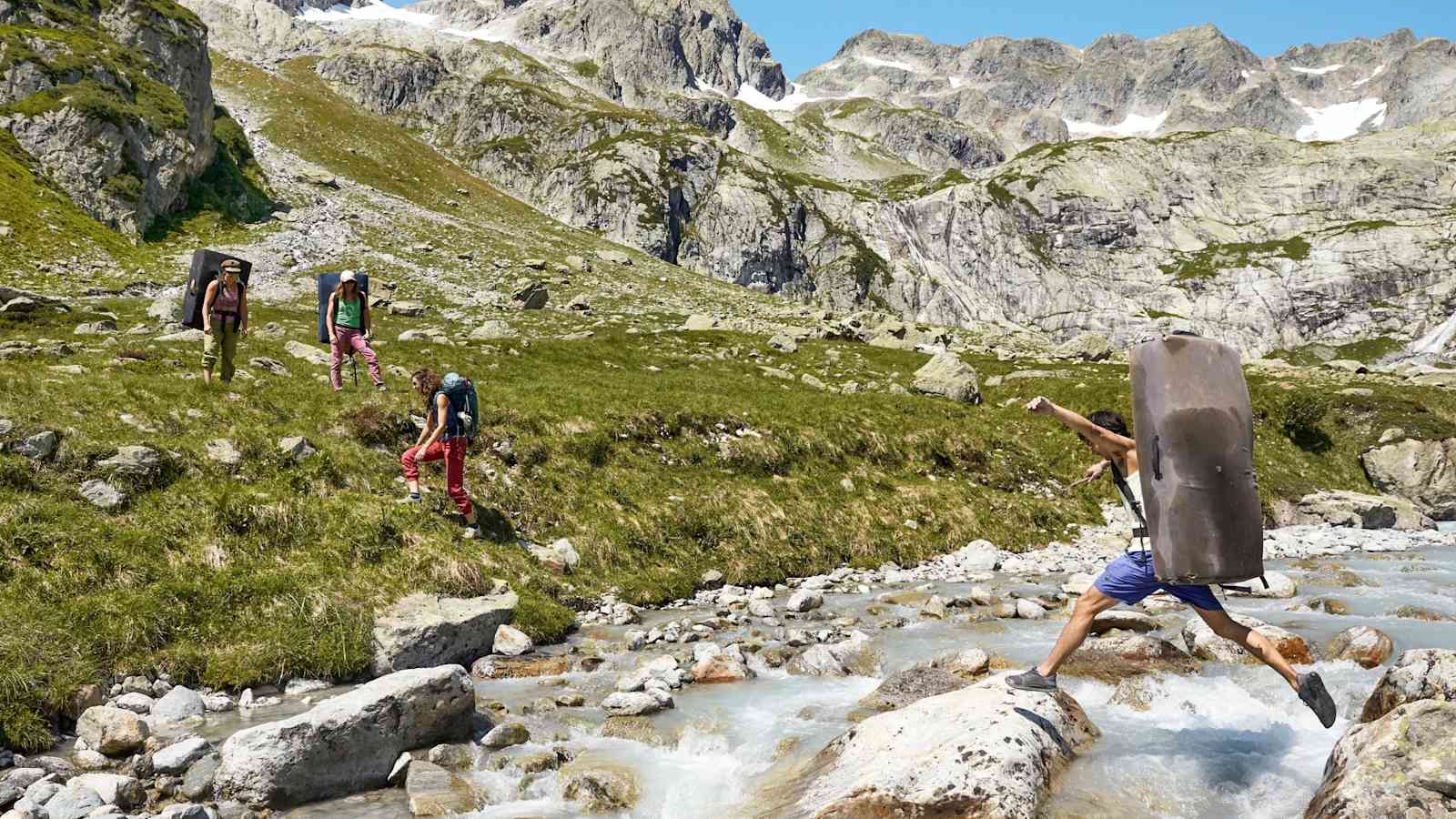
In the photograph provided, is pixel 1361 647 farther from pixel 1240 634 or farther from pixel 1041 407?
pixel 1041 407

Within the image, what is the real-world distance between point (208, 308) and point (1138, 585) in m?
20.0

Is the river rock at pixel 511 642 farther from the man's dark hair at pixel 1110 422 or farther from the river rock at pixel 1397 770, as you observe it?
the river rock at pixel 1397 770

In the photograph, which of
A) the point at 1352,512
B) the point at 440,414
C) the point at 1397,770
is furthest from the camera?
the point at 1352,512

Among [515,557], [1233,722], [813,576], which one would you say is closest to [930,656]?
[1233,722]

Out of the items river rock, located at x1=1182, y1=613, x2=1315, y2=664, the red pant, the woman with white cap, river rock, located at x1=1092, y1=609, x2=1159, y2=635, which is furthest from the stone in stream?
the woman with white cap

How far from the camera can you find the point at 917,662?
12250 mm

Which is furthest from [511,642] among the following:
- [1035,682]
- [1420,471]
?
[1420,471]

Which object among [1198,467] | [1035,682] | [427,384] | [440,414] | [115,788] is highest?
[1198,467]

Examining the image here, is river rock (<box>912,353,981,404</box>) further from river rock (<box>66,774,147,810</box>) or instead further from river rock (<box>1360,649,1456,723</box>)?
river rock (<box>66,774,147,810</box>)

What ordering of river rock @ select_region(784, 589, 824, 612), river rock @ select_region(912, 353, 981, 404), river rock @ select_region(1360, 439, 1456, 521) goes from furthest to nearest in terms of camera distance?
river rock @ select_region(912, 353, 981, 404)
river rock @ select_region(1360, 439, 1456, 521)
river rock @ select_region(784, 589, 824, 612)

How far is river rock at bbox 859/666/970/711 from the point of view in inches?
398

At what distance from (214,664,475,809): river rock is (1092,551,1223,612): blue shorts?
25.0 feet

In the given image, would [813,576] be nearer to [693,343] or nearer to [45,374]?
[45,374]

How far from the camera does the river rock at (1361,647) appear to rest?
11.0 m
